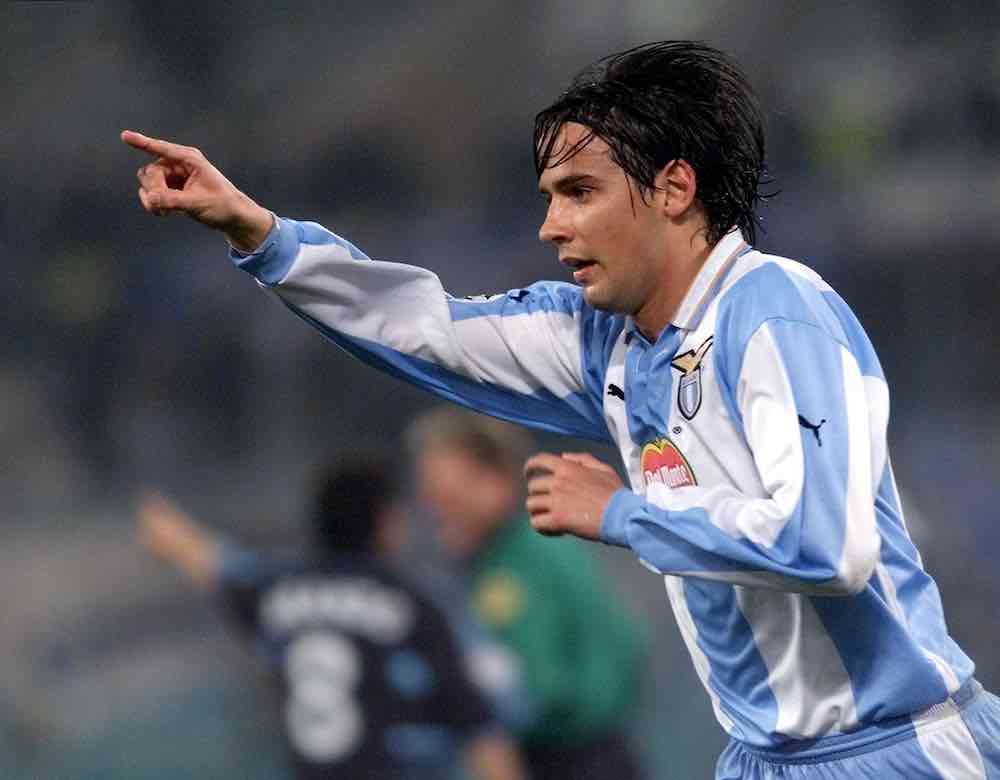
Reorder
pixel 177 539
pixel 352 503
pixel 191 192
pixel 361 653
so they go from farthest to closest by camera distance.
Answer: pixel 177 539, pixel 352 503, pixel 361 653, pixel 191 192

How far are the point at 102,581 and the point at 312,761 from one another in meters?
0.92

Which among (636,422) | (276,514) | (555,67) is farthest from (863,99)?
(636,422)

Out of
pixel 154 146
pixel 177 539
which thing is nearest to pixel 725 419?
pixel 154 146

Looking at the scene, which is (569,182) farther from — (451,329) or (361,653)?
(361,653)

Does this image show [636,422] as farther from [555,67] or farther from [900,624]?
[555,67]

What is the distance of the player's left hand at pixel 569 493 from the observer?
2209mm

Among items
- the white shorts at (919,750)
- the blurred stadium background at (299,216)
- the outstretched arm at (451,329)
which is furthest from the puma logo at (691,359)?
the blurred stadium background at (299,216)

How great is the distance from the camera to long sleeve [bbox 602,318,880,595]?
2.09 meters

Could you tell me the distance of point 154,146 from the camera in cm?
243

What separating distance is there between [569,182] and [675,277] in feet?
0.65

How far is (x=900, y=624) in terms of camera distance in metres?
2.31

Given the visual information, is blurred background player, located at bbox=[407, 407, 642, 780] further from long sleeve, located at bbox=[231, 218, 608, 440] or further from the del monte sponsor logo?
the del monte sponsor logo

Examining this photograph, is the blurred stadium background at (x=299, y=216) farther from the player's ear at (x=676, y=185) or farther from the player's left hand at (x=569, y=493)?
the player's left hand at (x=569, y=493)

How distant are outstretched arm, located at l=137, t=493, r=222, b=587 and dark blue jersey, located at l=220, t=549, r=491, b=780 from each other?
295 mm
